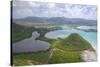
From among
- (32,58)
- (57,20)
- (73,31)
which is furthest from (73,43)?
(32,58)

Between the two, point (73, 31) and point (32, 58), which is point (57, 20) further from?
point (32, 58)

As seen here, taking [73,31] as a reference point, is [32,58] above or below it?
below

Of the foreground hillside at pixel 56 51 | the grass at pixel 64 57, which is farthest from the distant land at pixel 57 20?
the grass at pixel 64 57

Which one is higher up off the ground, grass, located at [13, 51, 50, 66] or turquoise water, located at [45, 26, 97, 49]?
turquoise water, located at [45, 26, 97, 49]

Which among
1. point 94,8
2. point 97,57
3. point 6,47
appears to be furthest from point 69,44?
point 6,47

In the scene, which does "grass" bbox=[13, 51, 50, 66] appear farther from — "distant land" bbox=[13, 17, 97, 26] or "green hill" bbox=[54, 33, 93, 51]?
"distant land" bbox=[13, 17, 97, 26]

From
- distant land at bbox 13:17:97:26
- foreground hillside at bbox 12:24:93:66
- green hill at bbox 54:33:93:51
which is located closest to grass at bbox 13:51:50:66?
foreground hillside at bbox 12:24:93:66

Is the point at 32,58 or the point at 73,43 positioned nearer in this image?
the point at 32,58
